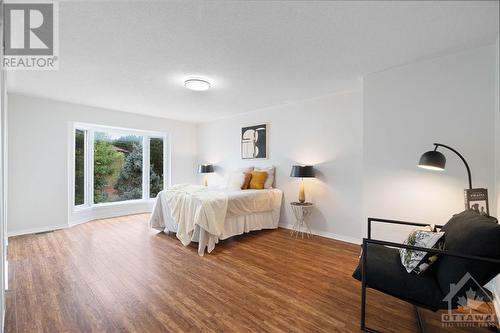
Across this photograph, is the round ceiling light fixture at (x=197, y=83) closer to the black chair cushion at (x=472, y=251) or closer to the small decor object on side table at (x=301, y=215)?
the small decor object on side table at (x=301, y=215)

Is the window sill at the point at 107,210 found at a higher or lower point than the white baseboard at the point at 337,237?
higher

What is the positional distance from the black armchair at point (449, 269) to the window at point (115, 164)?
5361 millimetres

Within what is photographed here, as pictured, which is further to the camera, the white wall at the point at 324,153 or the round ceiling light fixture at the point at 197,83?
the white wall at the point at 324,153

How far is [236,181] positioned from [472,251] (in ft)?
11.9

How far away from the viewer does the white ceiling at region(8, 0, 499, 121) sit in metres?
1.80

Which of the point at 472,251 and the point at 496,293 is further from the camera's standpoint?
the point at 496,293

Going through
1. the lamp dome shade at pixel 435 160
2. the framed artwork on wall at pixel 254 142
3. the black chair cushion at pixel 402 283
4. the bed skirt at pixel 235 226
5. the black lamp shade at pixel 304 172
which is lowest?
the bed skirt at pixel 235 226

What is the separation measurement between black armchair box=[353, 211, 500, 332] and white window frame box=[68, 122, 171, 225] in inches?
204

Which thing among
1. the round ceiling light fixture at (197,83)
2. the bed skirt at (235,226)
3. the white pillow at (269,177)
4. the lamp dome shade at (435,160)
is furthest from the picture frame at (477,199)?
the round ceiling light fixture at (197,83)

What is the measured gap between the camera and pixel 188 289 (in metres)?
2.27

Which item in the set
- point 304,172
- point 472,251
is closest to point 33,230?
point 304,172

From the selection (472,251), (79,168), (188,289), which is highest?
(79,168)

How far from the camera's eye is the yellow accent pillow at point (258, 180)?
4.53 metres

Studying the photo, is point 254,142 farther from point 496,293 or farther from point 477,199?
point 496,293
